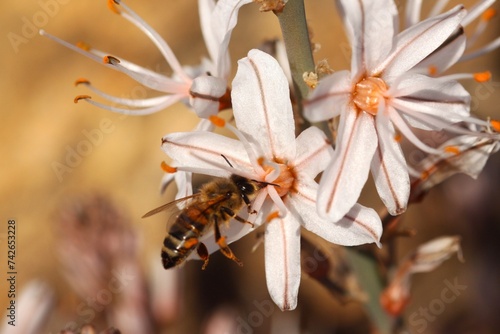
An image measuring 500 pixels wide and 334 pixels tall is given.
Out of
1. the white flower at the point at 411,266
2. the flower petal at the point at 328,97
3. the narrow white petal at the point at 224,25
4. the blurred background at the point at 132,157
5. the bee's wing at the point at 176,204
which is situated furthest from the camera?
the blurred background at the point at 132,157

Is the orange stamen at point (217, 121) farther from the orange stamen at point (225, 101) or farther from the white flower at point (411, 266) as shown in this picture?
the white flower at point (411, 266)

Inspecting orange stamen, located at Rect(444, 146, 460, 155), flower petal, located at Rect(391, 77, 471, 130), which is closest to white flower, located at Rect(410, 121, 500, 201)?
orange stamen, located at Rect(444, 146, 460, 155)

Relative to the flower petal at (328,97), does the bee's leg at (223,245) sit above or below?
below

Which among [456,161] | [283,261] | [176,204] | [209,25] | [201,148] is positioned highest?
[209,25]

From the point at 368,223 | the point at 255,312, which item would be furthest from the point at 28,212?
the point at 368,223

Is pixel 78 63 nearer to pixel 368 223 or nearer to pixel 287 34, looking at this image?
pixel 287 34

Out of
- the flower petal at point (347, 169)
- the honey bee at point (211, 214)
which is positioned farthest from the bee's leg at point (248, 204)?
the flower petal at point (347, 169)

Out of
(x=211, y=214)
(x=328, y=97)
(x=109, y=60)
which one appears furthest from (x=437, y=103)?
(x=109, y=60)

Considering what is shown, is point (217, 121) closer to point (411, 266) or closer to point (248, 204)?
point (248, 204)
